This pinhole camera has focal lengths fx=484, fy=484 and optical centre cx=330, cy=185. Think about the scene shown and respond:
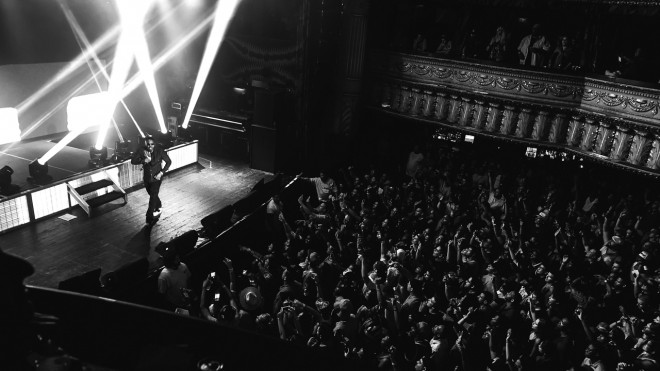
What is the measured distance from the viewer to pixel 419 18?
14742 millimetres

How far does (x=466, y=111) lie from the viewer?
505 inches

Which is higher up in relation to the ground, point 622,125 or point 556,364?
point 622,125

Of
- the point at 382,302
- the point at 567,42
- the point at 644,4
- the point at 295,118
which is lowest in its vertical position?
the point at 382,302

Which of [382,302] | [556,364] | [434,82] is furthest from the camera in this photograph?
[434,82]

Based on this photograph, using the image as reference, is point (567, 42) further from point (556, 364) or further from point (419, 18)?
point (556, 364)

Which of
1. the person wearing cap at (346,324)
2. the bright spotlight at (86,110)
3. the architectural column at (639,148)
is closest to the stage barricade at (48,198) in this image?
the bright spotlight at (86,110)

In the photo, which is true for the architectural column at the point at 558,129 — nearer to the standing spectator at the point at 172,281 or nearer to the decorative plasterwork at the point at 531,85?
the decorative plasterwork at the point at 531,85

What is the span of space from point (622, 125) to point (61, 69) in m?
15.6

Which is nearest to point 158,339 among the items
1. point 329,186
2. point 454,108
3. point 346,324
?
point 346,324

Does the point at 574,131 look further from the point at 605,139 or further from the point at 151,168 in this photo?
the point at 151,168

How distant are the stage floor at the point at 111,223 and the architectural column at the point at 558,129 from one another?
756 centimetres

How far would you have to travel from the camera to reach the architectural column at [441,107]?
518 inches

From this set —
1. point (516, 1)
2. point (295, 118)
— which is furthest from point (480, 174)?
point (295, 118)

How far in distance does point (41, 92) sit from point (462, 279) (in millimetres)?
13784
